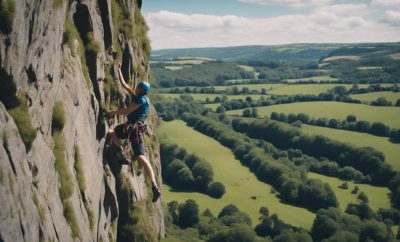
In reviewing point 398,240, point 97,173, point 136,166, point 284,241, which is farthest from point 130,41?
point 398,240

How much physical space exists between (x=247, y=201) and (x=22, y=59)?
11238 centimetres

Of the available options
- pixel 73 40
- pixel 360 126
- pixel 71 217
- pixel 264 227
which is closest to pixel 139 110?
pixel 73 40

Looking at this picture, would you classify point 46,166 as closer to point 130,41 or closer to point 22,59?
point 22,59

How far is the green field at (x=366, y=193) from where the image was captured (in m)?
126

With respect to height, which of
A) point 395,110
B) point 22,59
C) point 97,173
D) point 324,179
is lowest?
point 324,179

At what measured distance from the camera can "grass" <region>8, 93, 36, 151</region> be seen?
16531mm

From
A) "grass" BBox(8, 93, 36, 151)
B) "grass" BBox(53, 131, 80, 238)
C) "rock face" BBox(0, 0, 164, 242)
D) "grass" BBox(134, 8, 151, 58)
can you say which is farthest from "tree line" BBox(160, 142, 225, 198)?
"grass" BBox(8, 93, 36, 151)

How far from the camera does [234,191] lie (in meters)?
130

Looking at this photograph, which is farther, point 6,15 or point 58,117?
point 58,117

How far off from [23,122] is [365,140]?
167m

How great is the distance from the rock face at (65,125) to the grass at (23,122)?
0.13 ft

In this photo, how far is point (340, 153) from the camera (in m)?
160

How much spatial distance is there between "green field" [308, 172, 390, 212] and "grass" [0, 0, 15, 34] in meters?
120

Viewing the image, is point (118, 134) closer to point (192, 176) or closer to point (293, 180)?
point (192, 176)
